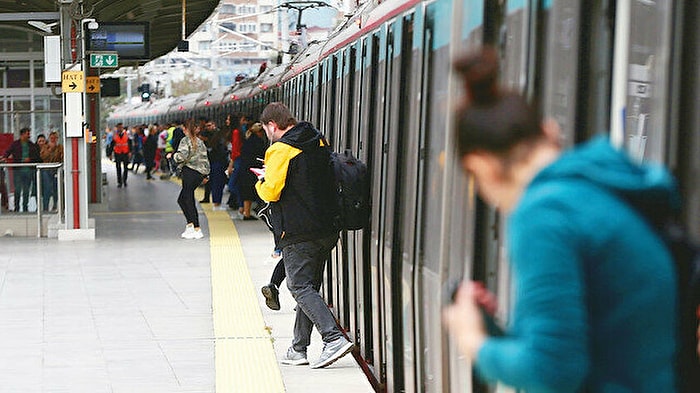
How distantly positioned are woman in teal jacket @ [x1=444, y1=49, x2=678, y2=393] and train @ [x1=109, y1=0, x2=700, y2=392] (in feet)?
2.48

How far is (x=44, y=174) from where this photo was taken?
18922mm

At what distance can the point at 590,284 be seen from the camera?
2.71 meters

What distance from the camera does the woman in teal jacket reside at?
2652 mm

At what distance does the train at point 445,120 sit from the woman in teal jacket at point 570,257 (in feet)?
2.48

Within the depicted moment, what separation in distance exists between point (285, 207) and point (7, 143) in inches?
545

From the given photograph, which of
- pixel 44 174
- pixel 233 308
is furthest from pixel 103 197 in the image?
pixel 233 308

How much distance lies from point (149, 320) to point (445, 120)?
589 centimetres

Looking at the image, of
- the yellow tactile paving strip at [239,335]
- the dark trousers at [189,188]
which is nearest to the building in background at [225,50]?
the dark trousers at [189,188]

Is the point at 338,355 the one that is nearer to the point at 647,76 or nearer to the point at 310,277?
the point at 310,277

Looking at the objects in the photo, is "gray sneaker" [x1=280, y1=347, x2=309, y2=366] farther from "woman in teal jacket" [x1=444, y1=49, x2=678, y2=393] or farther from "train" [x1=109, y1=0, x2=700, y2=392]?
"woman in teal jacket" [x1=444, y1=49, x2=678, y2=393]

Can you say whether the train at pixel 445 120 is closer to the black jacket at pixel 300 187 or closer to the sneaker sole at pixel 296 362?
the black jacket at pixel 300 187

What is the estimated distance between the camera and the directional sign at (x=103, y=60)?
18609mm

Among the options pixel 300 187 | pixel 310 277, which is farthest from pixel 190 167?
pixel 300 187

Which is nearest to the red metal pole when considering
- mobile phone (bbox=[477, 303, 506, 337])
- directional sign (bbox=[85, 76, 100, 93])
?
directional sign (bbox=[85, 76, 100, 93])
